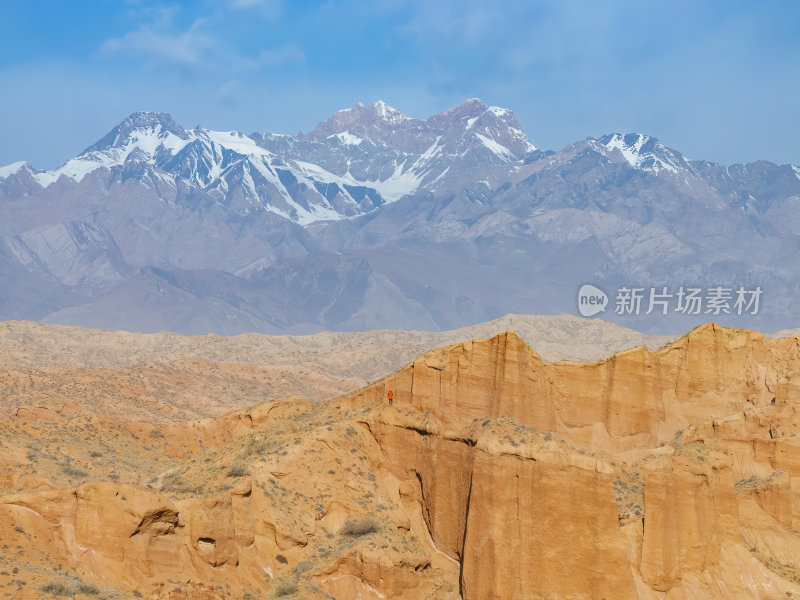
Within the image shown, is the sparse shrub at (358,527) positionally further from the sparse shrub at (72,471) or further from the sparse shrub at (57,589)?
the sparse shrub at (57,589)

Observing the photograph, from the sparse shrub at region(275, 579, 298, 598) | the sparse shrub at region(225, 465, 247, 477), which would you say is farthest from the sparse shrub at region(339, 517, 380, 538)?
the sparse shrub at region(225, 465, 247, 477)

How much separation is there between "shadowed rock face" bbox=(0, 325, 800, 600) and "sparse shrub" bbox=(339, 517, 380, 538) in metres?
0.07

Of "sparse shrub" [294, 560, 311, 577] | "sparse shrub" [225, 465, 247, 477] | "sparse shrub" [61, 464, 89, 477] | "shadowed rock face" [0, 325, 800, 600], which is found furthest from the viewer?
"sparse shrub" [61, 464, 89, 477]

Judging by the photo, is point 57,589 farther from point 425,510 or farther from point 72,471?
point 425,510

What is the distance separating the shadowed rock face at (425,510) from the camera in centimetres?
3541

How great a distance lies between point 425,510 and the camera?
4547 centimetres

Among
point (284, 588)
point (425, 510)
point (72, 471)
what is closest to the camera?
point (284, 588)

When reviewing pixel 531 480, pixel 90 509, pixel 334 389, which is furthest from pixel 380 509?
pixel 334 389

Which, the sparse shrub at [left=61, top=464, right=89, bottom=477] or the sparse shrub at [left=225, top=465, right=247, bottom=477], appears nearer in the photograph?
the sparse shrub at [left=225, top=465, right=247, bottom=477]

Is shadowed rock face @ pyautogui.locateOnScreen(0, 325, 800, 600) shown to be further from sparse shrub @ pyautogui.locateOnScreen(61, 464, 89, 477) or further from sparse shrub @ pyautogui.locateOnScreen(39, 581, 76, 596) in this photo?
sparse shrub @ pyautogui.locateOnScreen(39, 581, 76, 596)

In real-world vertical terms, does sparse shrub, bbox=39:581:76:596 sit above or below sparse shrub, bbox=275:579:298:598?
above

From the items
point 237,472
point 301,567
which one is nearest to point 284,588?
point 301,567

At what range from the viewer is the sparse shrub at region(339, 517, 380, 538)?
43.3 meters

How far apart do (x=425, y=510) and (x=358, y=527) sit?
311cm
